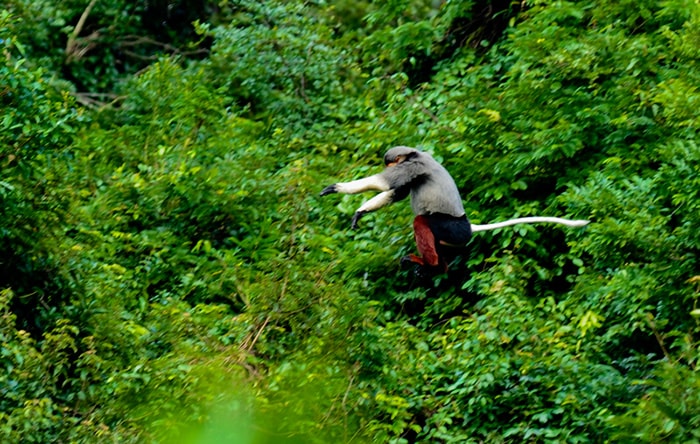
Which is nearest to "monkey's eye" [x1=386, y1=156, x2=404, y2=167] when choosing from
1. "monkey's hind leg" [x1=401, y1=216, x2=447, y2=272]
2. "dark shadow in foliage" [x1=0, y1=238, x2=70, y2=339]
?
"monkey's hind leg" [x1=401, y1=216, x2=447, y2=272]

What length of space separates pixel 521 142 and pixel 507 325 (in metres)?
1.66

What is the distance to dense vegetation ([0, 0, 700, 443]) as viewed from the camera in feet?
20.5

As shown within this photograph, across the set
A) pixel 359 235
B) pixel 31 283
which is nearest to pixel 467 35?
pixel 359 235

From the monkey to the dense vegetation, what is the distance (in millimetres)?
356

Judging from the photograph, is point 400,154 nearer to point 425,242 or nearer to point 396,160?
point 396,160

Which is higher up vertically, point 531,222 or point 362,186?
point 362,186

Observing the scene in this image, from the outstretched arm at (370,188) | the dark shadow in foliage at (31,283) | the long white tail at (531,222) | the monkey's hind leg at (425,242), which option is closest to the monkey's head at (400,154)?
the outstretched arm at (370,188)

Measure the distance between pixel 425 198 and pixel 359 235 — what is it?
1188mm

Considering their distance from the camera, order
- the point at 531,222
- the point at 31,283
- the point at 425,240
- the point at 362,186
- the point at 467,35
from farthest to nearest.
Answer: the point at 467,35, the point at 531,222, the point at 425,240, the point at 31,283, the point at 362,186

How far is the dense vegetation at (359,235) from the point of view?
6238 millimetres

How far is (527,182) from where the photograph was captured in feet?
26.9

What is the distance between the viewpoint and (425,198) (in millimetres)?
7234

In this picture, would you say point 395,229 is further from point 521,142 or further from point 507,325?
point 507,325

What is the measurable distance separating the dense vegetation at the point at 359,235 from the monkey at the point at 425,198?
0.36m
